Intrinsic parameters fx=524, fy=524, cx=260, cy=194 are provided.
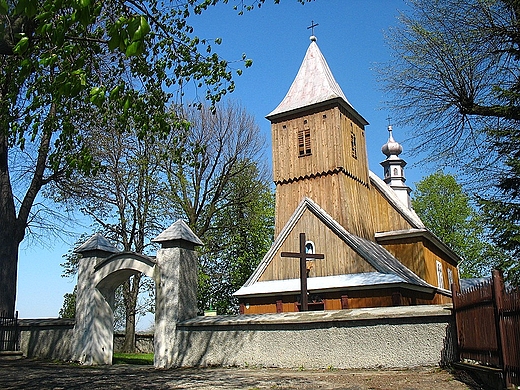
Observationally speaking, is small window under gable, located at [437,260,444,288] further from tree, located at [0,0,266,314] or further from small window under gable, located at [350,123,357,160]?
tree, located at [0,0,266,314]

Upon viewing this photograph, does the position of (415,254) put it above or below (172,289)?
above

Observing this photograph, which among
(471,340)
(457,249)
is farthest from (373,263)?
(457,249)

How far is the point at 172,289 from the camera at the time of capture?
1288 cm

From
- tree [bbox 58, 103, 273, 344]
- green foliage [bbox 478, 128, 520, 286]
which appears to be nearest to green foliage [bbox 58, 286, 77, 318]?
tree [bbox 58, 103, 273, 344]

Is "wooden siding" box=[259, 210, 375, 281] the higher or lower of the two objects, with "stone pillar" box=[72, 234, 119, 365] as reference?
higher

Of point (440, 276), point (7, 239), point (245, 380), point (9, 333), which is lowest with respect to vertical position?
point (245, 380)

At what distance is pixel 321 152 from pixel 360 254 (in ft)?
18.3

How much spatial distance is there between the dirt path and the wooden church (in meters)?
9.77

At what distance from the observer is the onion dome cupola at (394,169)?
133ft

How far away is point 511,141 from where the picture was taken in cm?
1193

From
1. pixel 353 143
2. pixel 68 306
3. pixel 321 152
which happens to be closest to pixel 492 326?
pixel 321 152

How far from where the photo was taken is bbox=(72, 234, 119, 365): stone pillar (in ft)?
45.9

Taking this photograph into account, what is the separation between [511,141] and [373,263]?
9.36 m

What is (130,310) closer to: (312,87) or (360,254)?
(360,254)
